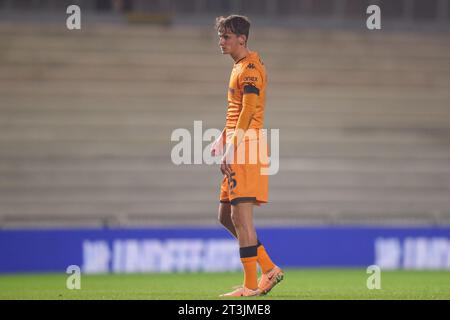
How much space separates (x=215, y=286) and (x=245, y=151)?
2.77 meters

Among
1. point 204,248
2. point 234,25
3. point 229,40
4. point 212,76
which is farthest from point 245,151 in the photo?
point 212,76

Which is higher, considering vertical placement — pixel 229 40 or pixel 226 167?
pixel 229 40

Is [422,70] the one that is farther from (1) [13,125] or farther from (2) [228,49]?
(2) [228,49]

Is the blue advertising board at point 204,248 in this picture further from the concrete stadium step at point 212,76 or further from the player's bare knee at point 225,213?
the player's bare knee at point 225,213

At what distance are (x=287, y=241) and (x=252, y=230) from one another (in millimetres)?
6123

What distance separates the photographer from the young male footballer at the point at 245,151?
6.93 m

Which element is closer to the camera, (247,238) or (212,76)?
(247,238)

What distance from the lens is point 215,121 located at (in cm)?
1534

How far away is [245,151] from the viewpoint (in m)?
6.98

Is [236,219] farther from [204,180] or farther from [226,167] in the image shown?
[204,180]

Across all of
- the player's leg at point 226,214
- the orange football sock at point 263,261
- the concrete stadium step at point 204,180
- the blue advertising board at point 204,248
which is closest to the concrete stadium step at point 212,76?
the concrete stadium step at point 204,180

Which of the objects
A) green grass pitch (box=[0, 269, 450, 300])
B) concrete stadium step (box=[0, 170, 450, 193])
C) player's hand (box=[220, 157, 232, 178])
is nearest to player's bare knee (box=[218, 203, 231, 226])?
player's hand (box=[220, 157, 232, 178])

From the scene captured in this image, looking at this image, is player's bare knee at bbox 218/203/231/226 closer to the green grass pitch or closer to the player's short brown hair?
the green grass pitch

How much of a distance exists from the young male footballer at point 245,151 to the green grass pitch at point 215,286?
279 millimetres
